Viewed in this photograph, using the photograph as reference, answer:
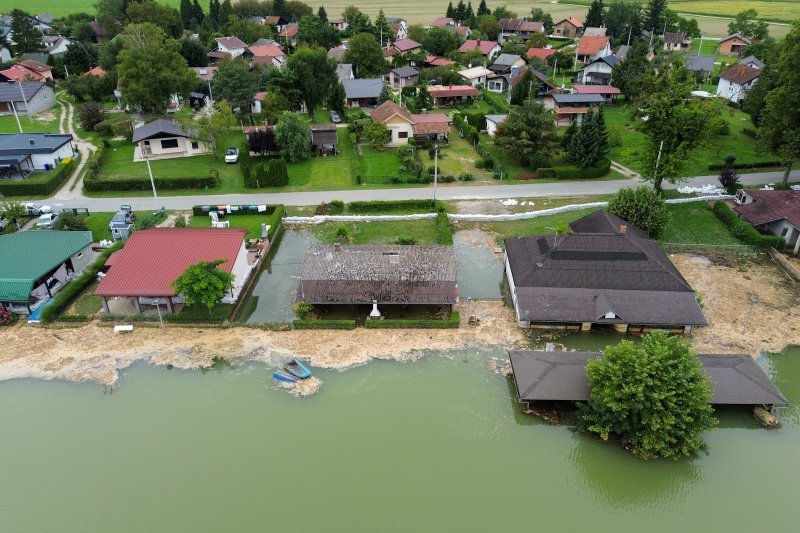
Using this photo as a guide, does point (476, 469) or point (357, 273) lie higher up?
point (357, 273)

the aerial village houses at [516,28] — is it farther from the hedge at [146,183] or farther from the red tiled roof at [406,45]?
the hedge at [146,183]

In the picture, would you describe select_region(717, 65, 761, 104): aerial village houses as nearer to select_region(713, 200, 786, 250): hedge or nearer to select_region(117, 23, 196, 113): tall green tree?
select_region(713, 200, 786, 250): hedge

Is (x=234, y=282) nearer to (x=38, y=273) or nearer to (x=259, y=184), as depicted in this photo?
(x=38, y=273)

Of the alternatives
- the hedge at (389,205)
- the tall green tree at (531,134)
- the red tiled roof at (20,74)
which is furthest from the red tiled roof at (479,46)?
the red tiled roof at (20,74)

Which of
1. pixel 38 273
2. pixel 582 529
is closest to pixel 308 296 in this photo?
pixel 38 273

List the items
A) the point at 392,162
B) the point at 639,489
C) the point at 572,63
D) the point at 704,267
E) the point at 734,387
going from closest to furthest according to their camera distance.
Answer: the point at 639,489, the point at 734,387, the point at 704,267, the point at 392,162, the point at 572,63

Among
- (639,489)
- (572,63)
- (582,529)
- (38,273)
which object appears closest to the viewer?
(582,529)

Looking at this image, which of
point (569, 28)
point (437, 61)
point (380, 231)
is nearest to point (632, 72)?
point (437, 61)

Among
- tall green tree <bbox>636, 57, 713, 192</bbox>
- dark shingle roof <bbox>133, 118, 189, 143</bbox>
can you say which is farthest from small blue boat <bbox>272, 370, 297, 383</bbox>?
dark shingle roof <bbox>133, 118, 189, 143</bbox>
